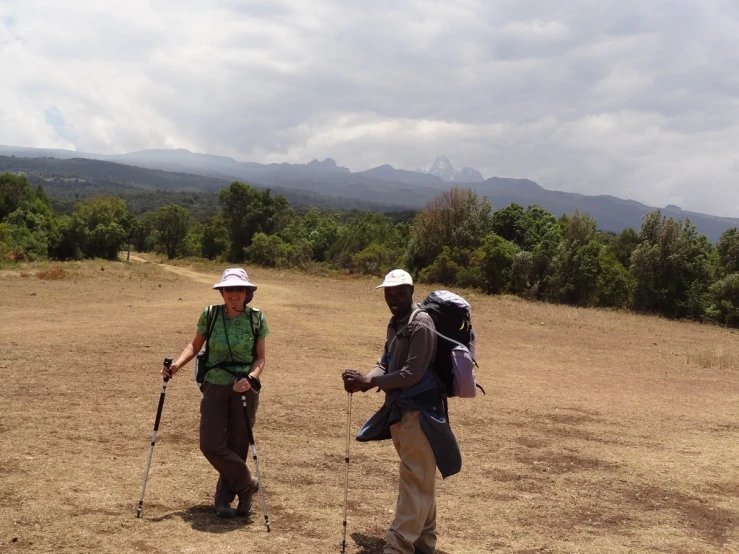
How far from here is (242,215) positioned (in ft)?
199

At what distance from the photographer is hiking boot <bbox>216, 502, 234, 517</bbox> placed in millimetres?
4863

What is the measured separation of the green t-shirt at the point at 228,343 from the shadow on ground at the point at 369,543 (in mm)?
1527

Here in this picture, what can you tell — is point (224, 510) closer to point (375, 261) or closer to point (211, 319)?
point (211, 319)

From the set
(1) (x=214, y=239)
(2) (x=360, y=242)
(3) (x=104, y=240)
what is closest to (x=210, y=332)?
(2) (x=360, y=242)

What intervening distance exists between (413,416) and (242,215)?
58217 mm

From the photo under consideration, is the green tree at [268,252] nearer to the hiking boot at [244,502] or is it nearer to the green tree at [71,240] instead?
the green tree at [71,240]

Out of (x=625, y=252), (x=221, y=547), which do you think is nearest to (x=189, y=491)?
(x=221, y=547)

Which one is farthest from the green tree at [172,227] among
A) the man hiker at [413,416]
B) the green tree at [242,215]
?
the man hiker at [413,416]

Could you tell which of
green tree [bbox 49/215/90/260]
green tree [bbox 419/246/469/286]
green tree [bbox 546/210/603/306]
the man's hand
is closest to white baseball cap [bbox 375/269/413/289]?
the man's hand

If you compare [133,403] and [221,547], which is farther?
[133,403]

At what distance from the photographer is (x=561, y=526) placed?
5.42 m

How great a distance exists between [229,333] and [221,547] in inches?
59.7

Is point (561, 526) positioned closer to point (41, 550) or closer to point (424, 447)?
point (424, 447)

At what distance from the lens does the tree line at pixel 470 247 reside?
33.9 m
